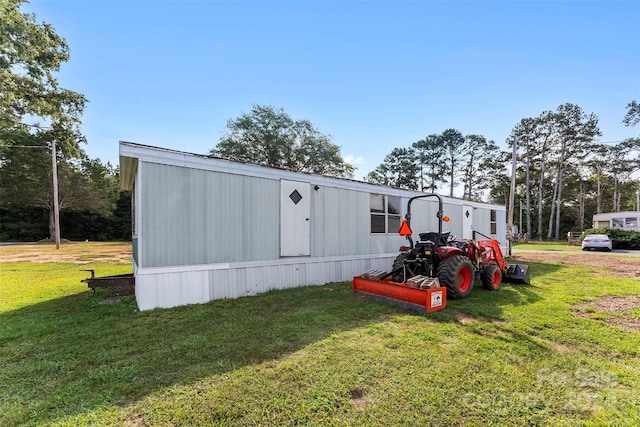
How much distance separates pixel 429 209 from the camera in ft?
32.0

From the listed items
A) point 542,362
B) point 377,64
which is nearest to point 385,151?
point 377,64

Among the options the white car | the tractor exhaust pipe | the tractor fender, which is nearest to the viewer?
the tractor fender

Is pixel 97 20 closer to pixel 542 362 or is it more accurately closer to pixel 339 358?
pixel 339 358

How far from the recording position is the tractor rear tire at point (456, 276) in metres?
5.25

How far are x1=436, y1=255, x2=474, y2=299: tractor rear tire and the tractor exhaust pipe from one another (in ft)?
7.04

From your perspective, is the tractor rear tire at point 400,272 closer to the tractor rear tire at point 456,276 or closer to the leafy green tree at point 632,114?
the tractor rear tire at point 456,276

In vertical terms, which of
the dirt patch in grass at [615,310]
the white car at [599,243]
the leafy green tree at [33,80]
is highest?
the leafy green tree at [33,80]

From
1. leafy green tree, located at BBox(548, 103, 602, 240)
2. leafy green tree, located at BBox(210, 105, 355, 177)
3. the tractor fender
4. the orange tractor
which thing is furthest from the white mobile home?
leafy green tree, located at BBox(548, 103, 602, 240)

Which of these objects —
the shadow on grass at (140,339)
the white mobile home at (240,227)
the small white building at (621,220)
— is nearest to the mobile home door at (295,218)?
the white mobile home at (240,227)

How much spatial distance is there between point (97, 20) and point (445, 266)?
32.2 feet

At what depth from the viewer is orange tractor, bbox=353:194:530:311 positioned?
5016 millimetres

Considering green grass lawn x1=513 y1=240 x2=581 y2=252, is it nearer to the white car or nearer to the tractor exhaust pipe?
the white car

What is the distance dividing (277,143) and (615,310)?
26.9 m

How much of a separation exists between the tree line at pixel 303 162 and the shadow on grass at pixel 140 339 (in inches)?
612
